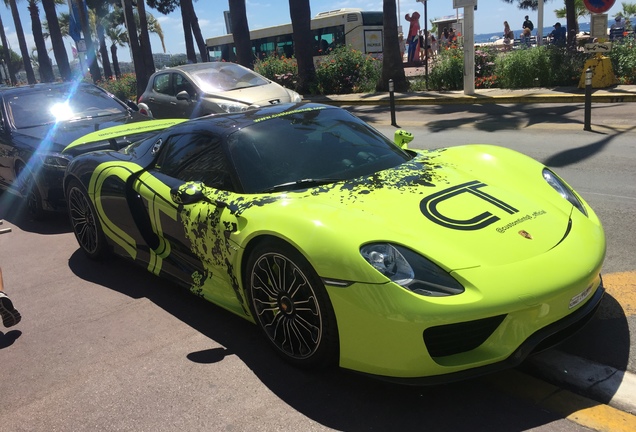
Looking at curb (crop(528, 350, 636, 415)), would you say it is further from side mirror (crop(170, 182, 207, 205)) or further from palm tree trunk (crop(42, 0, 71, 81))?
palm tree trunk (crop(42, 0, 71, 81))

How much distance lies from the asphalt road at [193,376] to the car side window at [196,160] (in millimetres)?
930

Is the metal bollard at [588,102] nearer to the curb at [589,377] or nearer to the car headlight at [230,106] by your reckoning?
the car headlight at [230,106]

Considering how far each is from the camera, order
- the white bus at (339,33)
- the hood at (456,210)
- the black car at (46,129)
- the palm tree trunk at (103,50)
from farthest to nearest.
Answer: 1. the palm tree trunk at (103,50)
2. the white bus at (339,33)
3. the black car at (46,129)
4. the hood at (456,210)

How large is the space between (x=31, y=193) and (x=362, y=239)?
5.34 meters

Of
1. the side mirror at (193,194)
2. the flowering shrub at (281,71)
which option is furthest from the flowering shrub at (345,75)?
the side mirror at (193,194)

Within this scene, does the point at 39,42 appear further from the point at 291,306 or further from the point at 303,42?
the point at 291,306

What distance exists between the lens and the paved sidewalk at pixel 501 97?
42.1 ft

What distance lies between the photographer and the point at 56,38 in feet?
120

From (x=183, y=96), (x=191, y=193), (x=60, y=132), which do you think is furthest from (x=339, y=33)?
(x=191, y=193)

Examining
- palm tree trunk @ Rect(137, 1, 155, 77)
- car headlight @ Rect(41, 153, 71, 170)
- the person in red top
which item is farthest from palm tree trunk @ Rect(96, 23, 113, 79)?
car headlight @ Rect(41, 153, 71, 170)

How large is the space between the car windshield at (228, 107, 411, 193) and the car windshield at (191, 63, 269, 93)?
7037mm

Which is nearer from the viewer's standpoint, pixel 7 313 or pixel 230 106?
pixel 7 313

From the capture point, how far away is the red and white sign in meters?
12.3

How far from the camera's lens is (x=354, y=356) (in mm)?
2717
